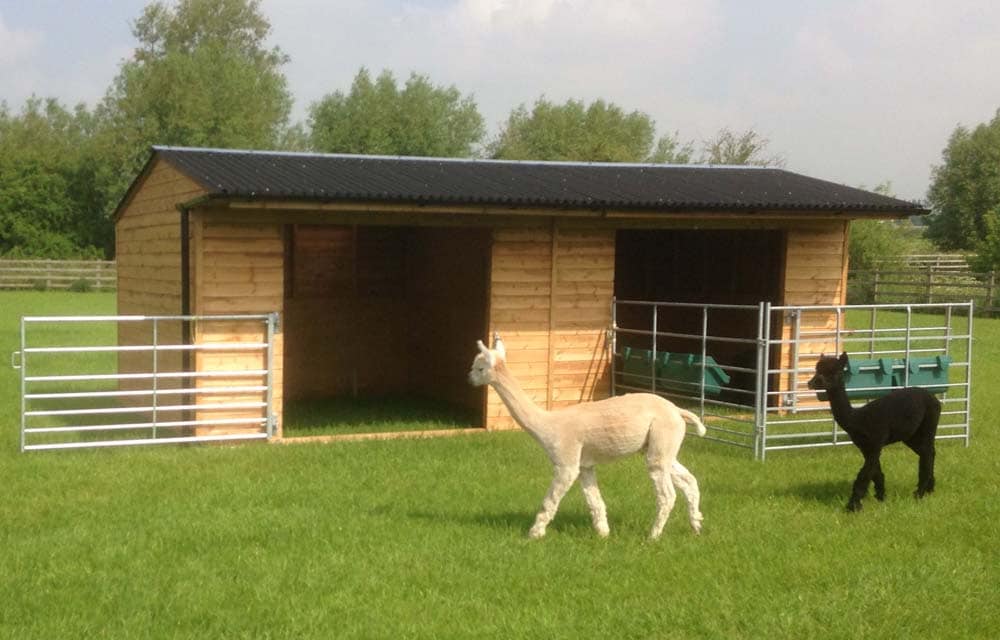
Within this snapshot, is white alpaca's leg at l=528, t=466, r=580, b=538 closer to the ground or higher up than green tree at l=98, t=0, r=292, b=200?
closer to the ground

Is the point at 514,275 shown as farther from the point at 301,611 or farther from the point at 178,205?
the point at 301,611

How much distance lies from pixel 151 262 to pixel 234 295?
2819 mm

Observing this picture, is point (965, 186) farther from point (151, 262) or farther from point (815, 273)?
point (151, 262)

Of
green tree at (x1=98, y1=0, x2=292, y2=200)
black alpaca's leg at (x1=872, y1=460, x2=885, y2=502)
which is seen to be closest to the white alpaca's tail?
Result: black alpaca's leg at (x1=872, y1=460, x2=885, y2=502)

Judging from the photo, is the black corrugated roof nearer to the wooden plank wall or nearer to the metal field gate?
the wooden plank wall

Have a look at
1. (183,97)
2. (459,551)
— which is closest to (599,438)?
(459,551)

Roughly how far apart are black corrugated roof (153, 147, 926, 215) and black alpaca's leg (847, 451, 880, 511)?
5.30 metres

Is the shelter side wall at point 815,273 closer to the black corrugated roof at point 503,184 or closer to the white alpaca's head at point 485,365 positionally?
the black corrugated roof at point 503,184

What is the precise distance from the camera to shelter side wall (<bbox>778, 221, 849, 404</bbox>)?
1616cm

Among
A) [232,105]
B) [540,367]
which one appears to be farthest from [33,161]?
[540,367]

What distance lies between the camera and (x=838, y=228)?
645 inches

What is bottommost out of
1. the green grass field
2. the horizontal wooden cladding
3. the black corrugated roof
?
the green grass field

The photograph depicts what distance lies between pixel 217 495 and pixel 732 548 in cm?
→ 436

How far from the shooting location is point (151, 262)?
50.6 feet
